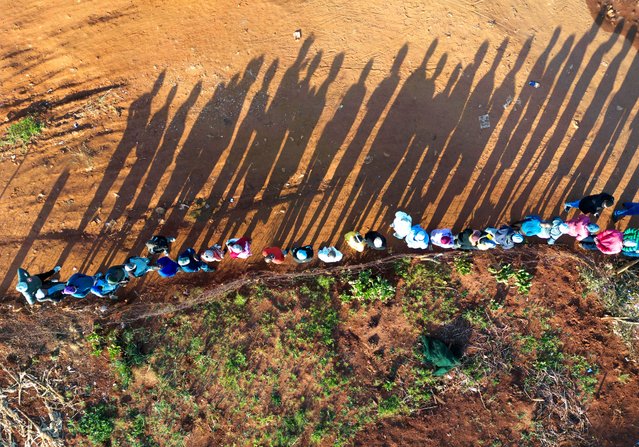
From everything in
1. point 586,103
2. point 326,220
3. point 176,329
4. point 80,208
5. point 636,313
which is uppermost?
point 586,103

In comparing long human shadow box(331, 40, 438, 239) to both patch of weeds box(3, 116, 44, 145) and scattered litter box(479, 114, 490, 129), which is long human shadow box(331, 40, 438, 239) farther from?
patch of weeds box(3, 116, 44, 145)

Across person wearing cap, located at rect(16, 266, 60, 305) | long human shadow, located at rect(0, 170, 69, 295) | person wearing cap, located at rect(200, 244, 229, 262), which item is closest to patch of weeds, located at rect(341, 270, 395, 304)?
person wearing cap, located at rect(200, 244, 229, 262)

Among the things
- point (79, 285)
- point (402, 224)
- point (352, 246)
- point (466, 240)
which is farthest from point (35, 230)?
point (466, 240)

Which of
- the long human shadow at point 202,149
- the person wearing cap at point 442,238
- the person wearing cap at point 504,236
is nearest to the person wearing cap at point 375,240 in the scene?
the person wearing cap at point 442,238

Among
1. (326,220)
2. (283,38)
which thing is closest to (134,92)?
(283,38)

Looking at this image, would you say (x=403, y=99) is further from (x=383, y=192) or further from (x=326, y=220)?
(x=326, y=220)

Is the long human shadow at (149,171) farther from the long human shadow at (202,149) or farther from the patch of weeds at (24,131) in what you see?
the patch of weeds at (24,131)

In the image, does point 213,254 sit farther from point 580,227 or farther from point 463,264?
point 580,227
